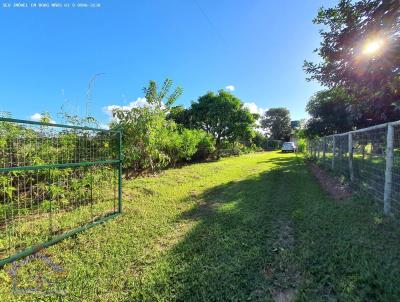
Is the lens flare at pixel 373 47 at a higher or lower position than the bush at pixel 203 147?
higher

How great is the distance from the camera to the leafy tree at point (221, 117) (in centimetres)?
1891

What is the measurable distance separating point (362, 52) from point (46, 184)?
9.59 metres

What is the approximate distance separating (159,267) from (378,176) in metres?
4.65

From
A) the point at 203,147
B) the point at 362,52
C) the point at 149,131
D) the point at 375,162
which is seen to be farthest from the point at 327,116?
the point at 149,131

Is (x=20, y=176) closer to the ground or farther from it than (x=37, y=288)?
farther from it

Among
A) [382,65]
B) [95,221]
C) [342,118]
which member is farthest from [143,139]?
[342,118]

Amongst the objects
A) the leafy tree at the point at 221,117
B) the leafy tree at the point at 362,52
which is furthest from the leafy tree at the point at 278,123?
the leafy tree at the point at 362,52

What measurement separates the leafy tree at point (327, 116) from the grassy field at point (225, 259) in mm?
13981

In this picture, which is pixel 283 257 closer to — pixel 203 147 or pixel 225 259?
pixel 225 259

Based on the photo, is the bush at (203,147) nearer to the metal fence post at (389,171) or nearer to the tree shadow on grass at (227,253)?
the tree shadow on grass at (227,253)

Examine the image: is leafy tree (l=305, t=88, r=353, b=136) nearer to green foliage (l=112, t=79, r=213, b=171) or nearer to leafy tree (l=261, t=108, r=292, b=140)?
green foliage (l=112, t=79, r=213, b=171)

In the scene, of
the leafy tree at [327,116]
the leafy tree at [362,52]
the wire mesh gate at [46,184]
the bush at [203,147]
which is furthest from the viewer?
the leafy tree at [327,116]

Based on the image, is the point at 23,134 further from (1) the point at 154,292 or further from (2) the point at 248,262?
(2) the point at 248,262

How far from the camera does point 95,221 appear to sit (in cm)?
407
